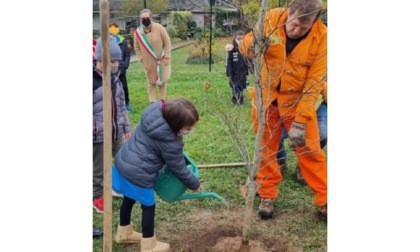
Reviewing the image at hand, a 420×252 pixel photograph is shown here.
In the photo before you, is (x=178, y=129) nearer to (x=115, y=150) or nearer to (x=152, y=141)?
(x=152, y=141)

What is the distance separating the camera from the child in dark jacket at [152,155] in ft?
10.2

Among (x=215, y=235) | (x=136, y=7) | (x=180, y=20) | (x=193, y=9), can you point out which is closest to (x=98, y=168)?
(x=215, y=235)

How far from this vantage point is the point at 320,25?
3566 mm

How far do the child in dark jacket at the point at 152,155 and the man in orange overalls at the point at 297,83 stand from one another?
54cm

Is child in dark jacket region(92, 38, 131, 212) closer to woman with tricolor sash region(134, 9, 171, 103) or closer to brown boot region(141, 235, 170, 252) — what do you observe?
brown boot region(141, 235, 170, 252)

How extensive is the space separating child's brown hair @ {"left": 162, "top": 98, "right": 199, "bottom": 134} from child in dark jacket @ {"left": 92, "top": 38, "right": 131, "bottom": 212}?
0.53 m

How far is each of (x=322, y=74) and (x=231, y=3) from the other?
3.37 feet

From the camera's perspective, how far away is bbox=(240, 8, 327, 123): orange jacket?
11.5 feet

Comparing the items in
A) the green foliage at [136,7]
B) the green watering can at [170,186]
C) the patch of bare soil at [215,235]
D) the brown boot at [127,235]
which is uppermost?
the green foliage at [136,7]

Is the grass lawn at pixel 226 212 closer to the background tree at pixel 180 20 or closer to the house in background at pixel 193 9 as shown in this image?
the background tree at pixel 180 20

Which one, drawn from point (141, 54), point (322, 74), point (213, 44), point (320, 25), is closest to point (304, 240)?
point (322, 74)

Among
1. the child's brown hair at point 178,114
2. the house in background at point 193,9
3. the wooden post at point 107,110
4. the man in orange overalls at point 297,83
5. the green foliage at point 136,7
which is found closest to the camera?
the wooden post at point 107,110

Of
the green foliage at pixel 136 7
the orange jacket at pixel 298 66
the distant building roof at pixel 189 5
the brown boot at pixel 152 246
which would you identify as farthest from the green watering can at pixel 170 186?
the distant building roof at pixel 189 5

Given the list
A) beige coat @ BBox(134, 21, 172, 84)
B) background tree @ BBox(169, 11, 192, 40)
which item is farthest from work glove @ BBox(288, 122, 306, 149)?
background tree @ BBox(169, 11, 192, 40)
